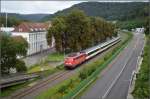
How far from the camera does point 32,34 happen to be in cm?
6644

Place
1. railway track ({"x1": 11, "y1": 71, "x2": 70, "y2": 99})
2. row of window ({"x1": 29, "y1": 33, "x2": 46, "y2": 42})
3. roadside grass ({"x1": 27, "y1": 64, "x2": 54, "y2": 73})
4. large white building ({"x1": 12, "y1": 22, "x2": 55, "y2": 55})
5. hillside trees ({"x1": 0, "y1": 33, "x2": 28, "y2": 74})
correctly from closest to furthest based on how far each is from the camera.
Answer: railway track ({"x1": 11, "y1": 71, "x2": 70, "y2": 99}) < hillside trees ({"x1": 0, "y1": 33, "x2": 28, "y2": 74}) < roadside grass ({"x1": 27, "y1": 64, "x2": 54, "y2": 73}) < large white building ({"x1": 12, "y1": 22, "x2": 55, "y2": 55}) < row of window ({"x1": 29, "y1": 33, "x2": 46, "y2": 42})

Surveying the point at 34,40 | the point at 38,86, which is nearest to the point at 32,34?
the point at 34,40

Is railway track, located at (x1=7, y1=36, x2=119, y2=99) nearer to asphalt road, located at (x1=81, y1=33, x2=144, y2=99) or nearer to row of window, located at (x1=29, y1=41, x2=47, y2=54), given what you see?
asphalt road, located at (x1=81, y1=33, x2=144, y2=99)

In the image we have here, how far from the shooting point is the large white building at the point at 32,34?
63.6m

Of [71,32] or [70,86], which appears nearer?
[70,86]

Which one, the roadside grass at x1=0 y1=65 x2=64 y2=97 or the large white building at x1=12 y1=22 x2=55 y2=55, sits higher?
the large white building at x1=12 y1=22 x2=55 y2=55

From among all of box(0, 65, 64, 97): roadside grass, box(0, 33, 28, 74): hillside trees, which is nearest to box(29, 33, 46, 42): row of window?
box(0, 65, 64, 97): roadside grass

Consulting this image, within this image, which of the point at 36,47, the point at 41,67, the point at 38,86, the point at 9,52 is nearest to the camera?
the point at 9,52

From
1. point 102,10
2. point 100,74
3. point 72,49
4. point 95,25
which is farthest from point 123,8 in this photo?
point 100,74

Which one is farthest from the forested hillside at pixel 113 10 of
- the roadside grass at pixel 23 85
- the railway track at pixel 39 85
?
the railway track at pixel 39 85

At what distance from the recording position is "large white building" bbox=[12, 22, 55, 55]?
2505 inches

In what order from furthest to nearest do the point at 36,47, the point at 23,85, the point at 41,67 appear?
the point at 36,47
the point at 41,67
the point at 23,85

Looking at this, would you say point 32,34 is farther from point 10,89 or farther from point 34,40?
point 10,89

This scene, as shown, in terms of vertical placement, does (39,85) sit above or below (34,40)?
below
